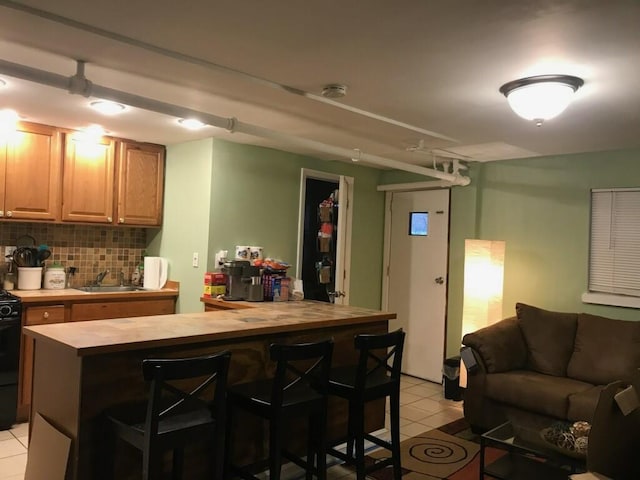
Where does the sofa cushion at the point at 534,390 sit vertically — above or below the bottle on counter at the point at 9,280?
below

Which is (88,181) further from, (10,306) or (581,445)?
(581,445)

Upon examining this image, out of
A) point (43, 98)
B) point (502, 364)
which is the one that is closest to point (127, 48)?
point (43, 98)

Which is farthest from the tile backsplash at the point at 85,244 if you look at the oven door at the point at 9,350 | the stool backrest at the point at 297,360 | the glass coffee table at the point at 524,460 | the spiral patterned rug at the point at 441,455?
the glass coffee table at the point at 524,460

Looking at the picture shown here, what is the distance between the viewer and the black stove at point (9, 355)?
12.0ft

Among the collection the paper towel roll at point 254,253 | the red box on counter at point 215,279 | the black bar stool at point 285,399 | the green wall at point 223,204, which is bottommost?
the black bar stool at point 285,399

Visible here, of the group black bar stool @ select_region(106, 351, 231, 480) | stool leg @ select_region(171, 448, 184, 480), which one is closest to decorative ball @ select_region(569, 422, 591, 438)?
black bar stool @ select_region(106, 351, 231, 480)

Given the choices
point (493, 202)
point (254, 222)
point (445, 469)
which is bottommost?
point (445, 469)

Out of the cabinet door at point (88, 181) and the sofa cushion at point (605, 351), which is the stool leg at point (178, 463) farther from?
the sofa cushion at point (605, 351)

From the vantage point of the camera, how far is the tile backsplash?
4355 mm

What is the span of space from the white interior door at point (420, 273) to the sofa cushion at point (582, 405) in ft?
6.14

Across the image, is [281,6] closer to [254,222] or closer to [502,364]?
[254,222]

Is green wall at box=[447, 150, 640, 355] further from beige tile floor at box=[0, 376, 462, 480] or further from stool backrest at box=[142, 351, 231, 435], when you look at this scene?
stool backrest at box=[142, 351, 231, 435]

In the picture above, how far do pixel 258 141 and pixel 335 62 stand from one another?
2036mm

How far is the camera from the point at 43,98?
10.9ft
